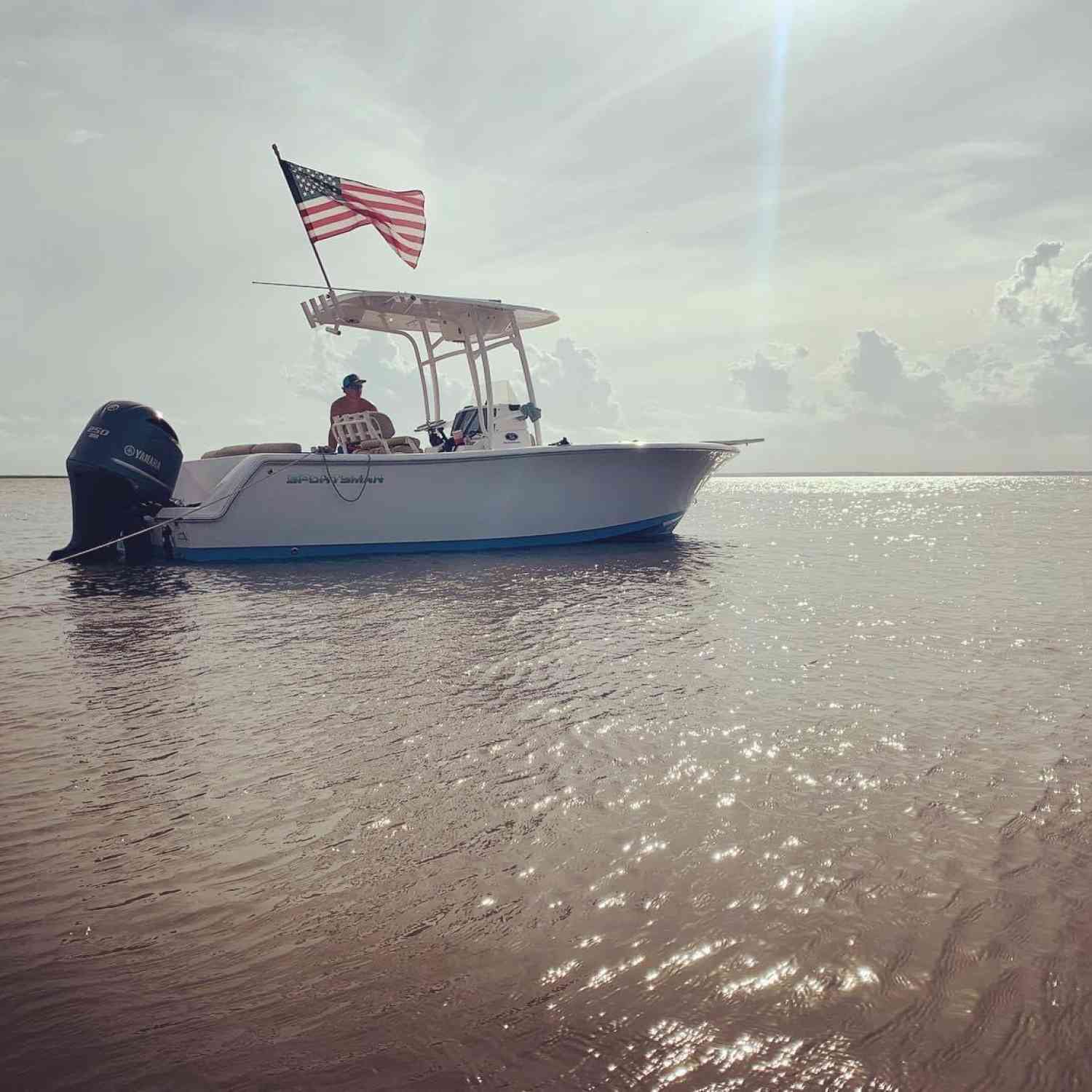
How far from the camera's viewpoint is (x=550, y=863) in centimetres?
294

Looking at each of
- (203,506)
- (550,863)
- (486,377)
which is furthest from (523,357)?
(550,863)

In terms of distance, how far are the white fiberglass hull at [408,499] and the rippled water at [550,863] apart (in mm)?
6555

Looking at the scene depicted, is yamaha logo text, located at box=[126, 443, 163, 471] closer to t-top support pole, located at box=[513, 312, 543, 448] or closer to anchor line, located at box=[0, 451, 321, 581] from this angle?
anchor line, located at box=[0, 451, 321, 581]

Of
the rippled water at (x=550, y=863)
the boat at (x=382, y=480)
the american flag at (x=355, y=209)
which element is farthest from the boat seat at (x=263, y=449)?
the rippled water at (x=550, y=863)

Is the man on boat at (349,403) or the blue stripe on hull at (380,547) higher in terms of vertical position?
the man on boat at (349,403)

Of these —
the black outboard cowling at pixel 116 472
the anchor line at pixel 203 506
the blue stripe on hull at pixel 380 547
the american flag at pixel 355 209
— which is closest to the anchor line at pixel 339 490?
the anchor line at pixel 203 506

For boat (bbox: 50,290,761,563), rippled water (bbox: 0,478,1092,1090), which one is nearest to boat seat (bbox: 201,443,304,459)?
boat (bbox: 50,290,761,563)

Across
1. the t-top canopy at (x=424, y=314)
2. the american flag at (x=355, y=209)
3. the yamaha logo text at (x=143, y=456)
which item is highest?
the american flag at (x=355, y=209)

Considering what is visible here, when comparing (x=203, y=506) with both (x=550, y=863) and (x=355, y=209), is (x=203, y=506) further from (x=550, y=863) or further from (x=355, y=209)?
(x=550, y=863)

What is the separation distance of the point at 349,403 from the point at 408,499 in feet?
7.10

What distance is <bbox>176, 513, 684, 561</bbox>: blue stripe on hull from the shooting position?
1380cm

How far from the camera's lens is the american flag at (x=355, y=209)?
500 inches

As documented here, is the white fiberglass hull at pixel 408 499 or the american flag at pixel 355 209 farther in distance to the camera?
the white fiberglass hull at pixel 408 499

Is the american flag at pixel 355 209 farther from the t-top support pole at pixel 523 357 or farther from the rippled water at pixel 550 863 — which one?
the rippled water at pixel 550 863
